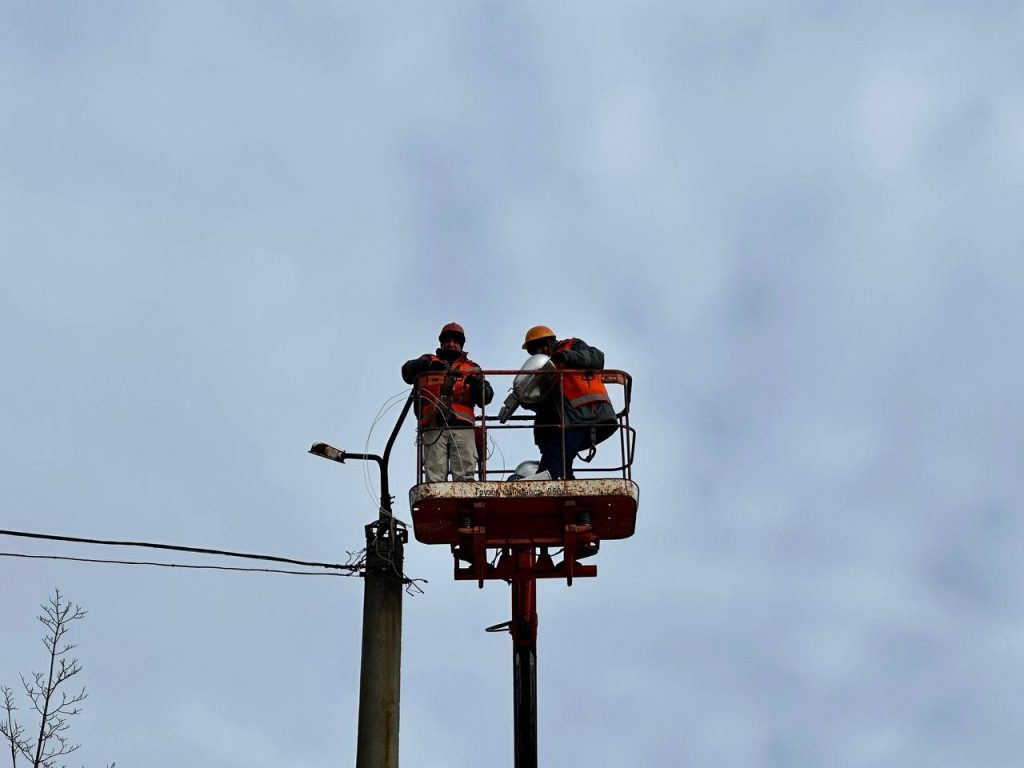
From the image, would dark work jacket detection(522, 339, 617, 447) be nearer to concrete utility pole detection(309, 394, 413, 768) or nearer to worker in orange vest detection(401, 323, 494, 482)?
worker in orange vest detection(401, 323, 494, 482)

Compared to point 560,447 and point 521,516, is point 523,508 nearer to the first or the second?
point 521,516

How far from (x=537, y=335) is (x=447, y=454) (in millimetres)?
1456

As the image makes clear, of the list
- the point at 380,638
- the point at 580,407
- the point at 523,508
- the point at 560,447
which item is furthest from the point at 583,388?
the point at 380,638

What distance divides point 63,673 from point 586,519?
7.97m

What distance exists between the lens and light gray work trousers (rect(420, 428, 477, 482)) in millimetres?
13891

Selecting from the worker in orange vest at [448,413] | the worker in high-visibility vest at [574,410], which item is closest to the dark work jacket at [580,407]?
the worker in high-visibility vest at [574,410]

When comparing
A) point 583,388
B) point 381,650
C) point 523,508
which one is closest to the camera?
point 381,650

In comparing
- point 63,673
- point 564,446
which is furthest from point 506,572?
point 63,673

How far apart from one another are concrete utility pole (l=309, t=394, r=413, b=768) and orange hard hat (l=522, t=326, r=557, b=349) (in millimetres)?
2010

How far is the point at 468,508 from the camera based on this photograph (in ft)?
44.7

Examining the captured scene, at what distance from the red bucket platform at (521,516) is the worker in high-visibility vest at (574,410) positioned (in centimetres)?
32

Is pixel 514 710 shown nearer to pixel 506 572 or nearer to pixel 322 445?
pixel 506 572

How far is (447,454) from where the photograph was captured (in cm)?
1393

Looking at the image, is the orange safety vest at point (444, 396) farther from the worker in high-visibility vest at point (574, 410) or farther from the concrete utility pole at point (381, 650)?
the concrete utility pole at point (381, 650)
